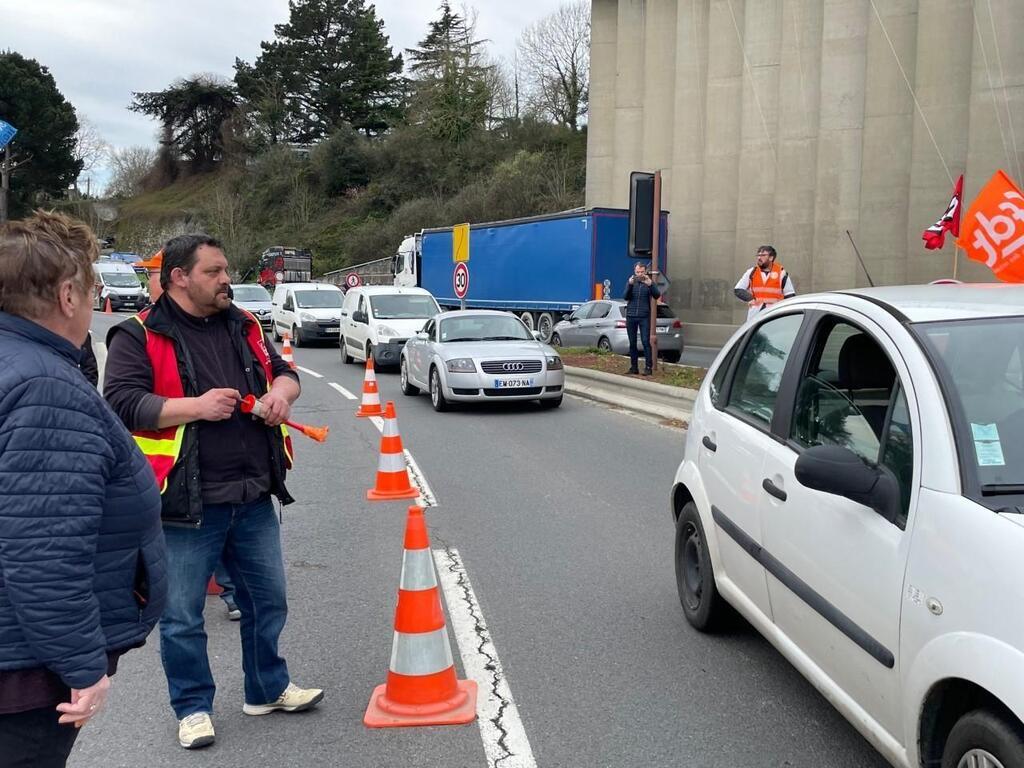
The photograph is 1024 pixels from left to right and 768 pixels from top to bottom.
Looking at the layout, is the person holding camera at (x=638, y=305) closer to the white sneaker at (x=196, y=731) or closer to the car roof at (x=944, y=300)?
the car roof at (x=944, y=300)

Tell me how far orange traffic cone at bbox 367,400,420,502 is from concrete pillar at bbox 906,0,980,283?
1947cm

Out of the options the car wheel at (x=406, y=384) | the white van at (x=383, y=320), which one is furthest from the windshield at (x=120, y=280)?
the car wheel at (x=406, y=384)

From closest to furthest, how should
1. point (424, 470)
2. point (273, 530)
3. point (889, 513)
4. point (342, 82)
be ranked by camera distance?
point (889, 513) < point (273, 530) < point (424, 470) < point (342, 82)

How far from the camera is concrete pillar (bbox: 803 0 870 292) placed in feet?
87.1

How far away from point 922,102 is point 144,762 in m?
25.3

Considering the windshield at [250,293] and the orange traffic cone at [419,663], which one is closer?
the orange traffic cone at [419,663]

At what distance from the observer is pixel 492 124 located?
6134 cm

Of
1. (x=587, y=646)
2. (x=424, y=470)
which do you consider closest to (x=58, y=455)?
(x=587, y=646)

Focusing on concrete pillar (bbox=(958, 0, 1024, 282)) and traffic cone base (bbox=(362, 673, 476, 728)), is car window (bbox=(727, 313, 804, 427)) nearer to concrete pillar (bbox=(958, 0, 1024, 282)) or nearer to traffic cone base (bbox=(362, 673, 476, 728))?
traffic cone base (bbox=(362, 673, 476, 728))

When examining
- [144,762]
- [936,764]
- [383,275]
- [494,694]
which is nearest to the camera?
[936,764]

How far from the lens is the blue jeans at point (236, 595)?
359cm

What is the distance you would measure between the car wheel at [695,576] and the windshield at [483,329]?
9.37 m

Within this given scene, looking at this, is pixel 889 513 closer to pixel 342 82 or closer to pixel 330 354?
pixel 330 354

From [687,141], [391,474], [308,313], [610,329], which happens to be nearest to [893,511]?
[391,474]
